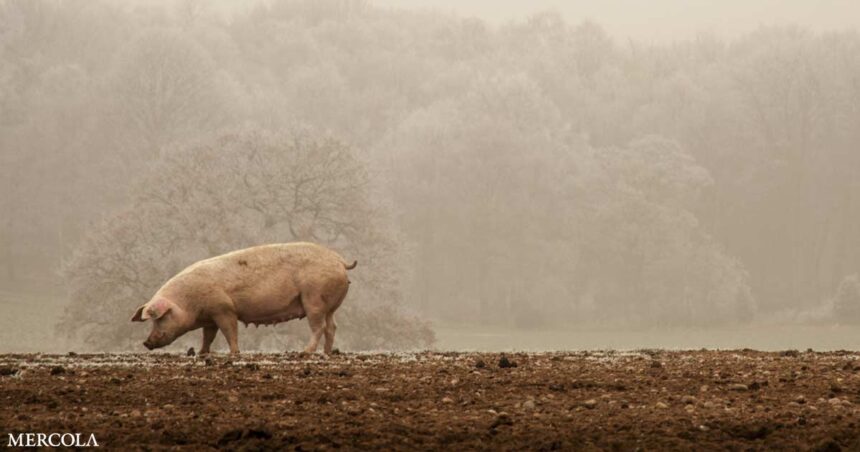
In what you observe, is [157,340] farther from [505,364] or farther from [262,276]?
[505,364]

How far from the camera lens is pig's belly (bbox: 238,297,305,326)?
63.0ft

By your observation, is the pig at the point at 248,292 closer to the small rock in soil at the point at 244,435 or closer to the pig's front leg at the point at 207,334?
the pig's front leg at the point at 207,334

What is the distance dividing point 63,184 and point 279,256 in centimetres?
5538

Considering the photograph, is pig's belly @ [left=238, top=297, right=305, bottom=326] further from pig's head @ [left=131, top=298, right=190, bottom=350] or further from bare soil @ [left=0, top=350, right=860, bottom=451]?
bare soil @ [left=0, top=350, right=860, bottom=451]

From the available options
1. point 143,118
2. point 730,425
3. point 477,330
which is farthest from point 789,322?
point 730,425

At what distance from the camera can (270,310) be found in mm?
19281

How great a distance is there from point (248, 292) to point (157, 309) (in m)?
1.35

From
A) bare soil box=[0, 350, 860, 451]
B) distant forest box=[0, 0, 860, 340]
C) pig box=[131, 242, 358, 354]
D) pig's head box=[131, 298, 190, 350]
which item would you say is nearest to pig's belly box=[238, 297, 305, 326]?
pig box=[131, 242, 358, 354]

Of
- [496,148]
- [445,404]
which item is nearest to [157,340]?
[445,404]

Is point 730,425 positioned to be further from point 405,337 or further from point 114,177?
point 114,177

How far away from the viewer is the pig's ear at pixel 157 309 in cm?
1878

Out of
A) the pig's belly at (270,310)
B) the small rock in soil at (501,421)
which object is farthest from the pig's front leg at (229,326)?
the small rock in soil at (501,421)

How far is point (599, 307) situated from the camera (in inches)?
3019

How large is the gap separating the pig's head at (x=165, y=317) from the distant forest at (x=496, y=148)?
109ft
